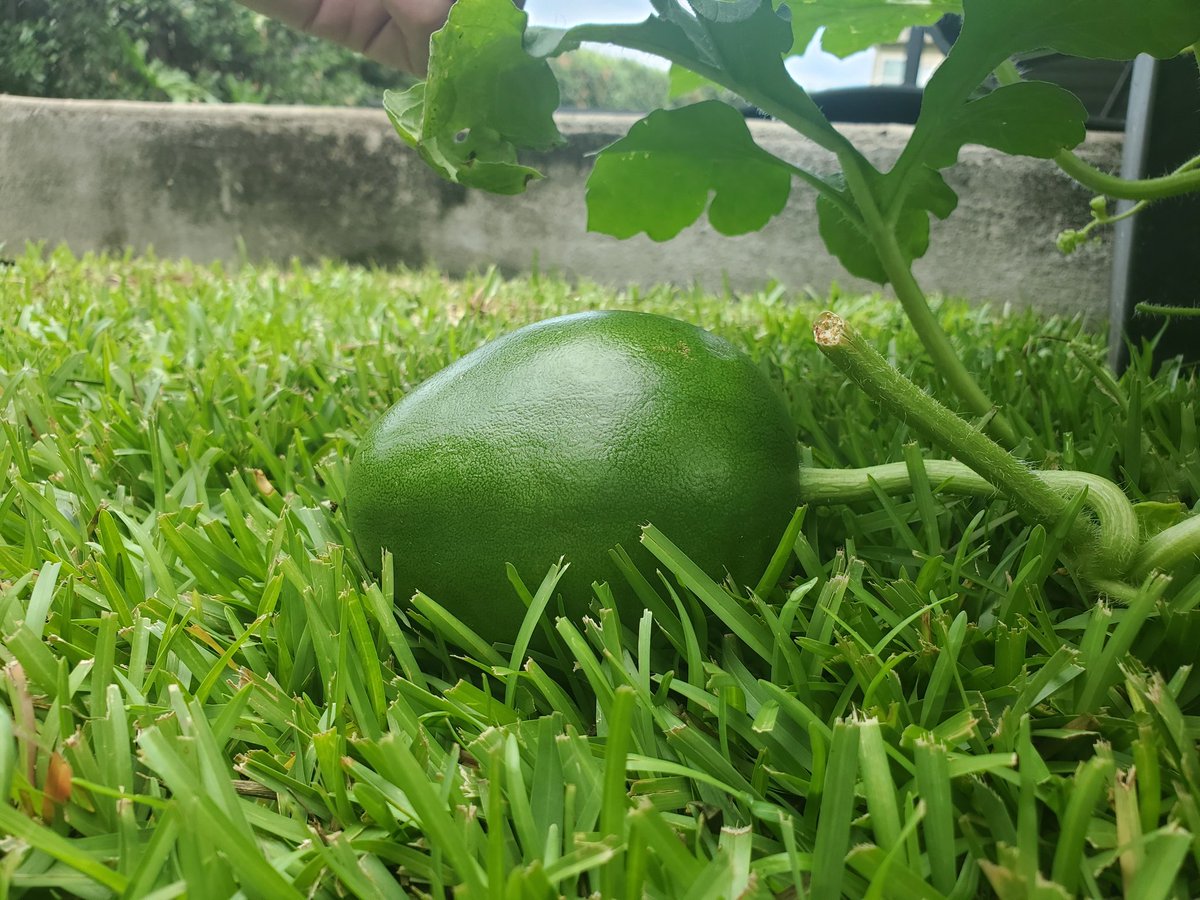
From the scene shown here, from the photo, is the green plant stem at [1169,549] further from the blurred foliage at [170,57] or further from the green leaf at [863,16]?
the blurred foliage at [170,57]

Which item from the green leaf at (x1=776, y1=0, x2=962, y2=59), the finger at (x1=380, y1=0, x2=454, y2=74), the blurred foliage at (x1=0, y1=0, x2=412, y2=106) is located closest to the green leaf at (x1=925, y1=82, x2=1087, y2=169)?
the green leaf at (x1=776, y1=0, x2=962, y2=59)

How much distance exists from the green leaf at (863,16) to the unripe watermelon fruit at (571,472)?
2.30ft

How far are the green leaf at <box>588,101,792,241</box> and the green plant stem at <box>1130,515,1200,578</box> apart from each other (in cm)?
65

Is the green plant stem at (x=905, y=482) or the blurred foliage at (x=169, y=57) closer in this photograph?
the green plant stem at (x=905, y=482)

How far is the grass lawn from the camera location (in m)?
0.52

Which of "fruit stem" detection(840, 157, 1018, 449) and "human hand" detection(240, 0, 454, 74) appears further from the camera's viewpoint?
"human hand" detection(240, 0, 454, 74)

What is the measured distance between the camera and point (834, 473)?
0.92 meters

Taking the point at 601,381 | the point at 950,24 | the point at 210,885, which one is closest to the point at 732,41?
the point at 601,381

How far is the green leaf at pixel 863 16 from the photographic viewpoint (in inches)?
51.0

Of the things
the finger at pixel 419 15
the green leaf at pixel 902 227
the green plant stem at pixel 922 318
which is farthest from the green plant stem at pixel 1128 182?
the finger at pixel 419 15

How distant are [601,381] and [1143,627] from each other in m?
0.51

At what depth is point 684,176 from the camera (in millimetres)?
1260

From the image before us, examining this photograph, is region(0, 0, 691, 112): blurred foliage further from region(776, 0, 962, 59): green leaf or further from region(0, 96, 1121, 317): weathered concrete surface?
region(776, 0, 962, 59): green leaf

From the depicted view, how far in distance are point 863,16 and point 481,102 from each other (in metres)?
0.69
